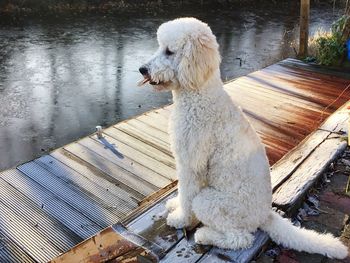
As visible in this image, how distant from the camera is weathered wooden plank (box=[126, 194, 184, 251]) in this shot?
8.35 feet

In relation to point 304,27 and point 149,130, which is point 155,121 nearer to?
point 149,130

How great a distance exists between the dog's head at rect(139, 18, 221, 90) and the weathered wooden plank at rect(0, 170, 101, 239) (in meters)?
1.49

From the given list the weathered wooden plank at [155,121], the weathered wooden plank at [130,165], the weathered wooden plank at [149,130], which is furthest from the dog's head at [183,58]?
the weathered wooden plank at [155,121]

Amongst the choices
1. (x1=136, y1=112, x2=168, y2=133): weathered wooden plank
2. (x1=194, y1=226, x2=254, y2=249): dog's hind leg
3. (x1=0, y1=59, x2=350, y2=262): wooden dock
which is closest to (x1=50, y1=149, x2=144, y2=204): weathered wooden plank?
(x1=0, y1=59, x2=350, y2=262): wooden dock

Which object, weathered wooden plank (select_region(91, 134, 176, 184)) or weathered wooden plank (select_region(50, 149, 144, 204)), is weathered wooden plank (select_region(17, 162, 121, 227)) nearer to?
weathered wooden plank (select_region(50, 149, 144, 204))

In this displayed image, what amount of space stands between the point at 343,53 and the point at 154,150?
4382 millimetres

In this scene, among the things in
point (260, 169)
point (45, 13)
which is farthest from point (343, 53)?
point (45, 13)

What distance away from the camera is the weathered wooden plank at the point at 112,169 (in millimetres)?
3703

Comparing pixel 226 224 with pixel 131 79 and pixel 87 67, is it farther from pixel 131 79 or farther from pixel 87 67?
pixel 87 67

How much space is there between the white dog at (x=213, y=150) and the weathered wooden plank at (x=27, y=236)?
1.26 meters

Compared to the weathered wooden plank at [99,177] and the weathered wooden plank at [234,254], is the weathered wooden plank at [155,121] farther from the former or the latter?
the weathered wooden plank at [234,254]

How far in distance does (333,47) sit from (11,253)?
6.13 m

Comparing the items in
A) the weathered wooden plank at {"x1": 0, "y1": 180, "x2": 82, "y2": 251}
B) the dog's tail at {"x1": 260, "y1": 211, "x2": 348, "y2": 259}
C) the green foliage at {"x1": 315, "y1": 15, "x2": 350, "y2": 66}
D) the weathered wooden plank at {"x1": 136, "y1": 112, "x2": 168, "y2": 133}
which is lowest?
the weathered wooden plank at {"x1": 0, "y1": 180, "x2": 82, "y2": 251}

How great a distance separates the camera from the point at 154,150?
427 centimetres
